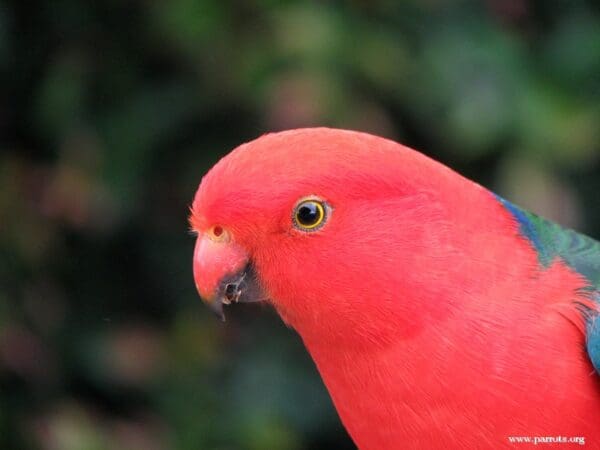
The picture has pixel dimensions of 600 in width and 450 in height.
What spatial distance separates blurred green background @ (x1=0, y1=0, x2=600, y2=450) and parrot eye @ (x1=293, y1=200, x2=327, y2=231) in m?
0.92

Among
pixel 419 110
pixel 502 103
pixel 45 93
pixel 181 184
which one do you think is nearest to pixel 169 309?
pixel 181 184

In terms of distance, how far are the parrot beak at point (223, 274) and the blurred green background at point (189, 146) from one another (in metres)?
0.92

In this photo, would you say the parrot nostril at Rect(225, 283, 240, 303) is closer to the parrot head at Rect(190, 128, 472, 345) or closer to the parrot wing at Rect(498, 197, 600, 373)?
the parrot head at Rect(190, 128, 472, 345)

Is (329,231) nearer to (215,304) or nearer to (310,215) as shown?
(310,215)

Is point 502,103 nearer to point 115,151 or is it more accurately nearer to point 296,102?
point 296,102

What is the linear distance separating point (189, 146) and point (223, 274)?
125 cm

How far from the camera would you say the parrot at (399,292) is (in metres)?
1.57

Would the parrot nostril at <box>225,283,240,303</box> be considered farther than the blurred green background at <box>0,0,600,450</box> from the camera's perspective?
No

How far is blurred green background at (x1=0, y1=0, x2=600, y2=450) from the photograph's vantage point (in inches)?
100

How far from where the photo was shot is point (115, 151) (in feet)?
9.01

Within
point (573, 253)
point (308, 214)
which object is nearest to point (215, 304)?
point (308, 214)

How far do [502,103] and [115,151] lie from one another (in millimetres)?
1094

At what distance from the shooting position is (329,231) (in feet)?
5.30

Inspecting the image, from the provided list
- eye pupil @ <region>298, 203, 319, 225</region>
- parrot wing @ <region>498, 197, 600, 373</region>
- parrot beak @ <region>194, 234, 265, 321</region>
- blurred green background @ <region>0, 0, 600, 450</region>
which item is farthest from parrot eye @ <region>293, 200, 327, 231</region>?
blurred green background @ <region>0, 0, 600, 450</region>
